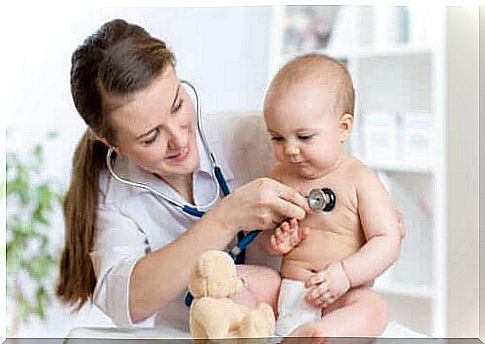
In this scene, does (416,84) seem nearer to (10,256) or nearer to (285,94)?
(285,94)

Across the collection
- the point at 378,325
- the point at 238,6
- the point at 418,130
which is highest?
the point at 238,6

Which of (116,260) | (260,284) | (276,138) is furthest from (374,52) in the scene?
(116,260)

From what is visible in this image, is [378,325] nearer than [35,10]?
Yes

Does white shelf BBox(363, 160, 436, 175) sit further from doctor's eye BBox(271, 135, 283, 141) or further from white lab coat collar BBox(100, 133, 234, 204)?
white lab coat collar BBox(100, 133, 234, 204)

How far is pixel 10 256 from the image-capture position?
73.4 inches

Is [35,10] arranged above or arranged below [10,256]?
above

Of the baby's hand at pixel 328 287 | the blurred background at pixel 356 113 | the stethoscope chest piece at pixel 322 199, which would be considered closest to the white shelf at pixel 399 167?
the blurred background at pixel 356 113

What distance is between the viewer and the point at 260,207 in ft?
5.79

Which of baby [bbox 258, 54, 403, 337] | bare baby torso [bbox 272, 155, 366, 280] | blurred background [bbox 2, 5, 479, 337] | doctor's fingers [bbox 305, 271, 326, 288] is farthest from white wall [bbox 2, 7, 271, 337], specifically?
doctor's fingers [bbox 305, 271, 326, 288]

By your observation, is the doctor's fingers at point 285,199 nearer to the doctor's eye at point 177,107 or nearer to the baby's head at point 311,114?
the baby's head at point 311,114

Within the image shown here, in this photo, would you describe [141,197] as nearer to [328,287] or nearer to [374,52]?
[328,287]

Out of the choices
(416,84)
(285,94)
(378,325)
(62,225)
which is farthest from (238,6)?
(378,325)

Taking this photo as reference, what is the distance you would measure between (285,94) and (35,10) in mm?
525

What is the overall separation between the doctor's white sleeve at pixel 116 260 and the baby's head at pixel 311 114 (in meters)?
0.31
